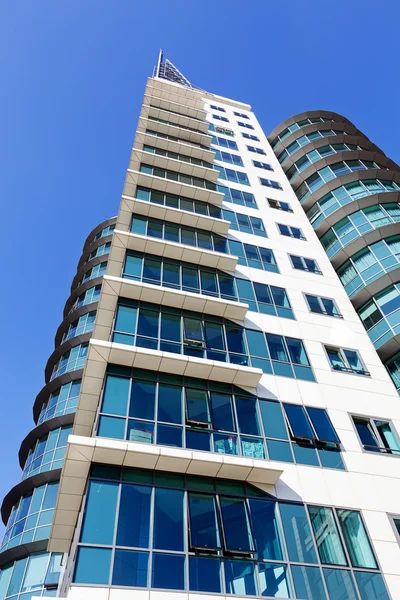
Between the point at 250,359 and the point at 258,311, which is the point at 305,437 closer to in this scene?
the point at 250,359

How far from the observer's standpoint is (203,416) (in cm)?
1542

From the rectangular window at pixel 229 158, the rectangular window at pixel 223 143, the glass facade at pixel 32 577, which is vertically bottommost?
the glass facade at pixel 32 577

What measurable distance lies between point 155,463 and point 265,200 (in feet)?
65.0

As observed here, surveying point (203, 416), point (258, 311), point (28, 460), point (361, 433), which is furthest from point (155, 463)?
point (28, 460)

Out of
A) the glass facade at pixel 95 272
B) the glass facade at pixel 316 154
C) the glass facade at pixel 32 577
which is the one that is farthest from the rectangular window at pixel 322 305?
the glass facade at pixel 95 272

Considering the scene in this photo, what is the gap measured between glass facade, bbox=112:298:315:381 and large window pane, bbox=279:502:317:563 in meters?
5.36

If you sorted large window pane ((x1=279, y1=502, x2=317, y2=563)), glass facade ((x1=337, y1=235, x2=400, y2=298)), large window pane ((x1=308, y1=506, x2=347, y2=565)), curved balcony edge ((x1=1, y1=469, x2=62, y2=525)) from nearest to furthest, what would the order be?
large window pane ((x1=279, y1=502, x2=317, y2=563)), large window pane ((x1=308, y1=506, x2=347, y2=565)), curved balcony edge ((x1=1, y1=469, x2=62, y2=525)), glass facade ((x1=337, y1=235, x2=400, y2=298))

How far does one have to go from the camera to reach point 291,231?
27047 mm

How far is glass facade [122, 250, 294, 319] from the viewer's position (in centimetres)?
2038

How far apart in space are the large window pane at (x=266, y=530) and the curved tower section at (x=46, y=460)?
8.82 m

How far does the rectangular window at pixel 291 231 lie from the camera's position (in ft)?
87.6

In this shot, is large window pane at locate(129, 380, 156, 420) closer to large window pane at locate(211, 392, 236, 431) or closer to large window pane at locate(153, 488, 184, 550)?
large window pane at locate(211, 392, 236, 431)

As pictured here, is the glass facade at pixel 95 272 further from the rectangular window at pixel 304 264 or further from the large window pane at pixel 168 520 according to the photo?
the large window pane at pixel 168 520

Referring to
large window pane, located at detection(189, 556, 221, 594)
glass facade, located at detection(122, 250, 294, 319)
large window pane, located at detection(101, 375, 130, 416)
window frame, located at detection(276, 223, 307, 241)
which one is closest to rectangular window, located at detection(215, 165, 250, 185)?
window frame, located at detection(276, 223, 307, 241)
